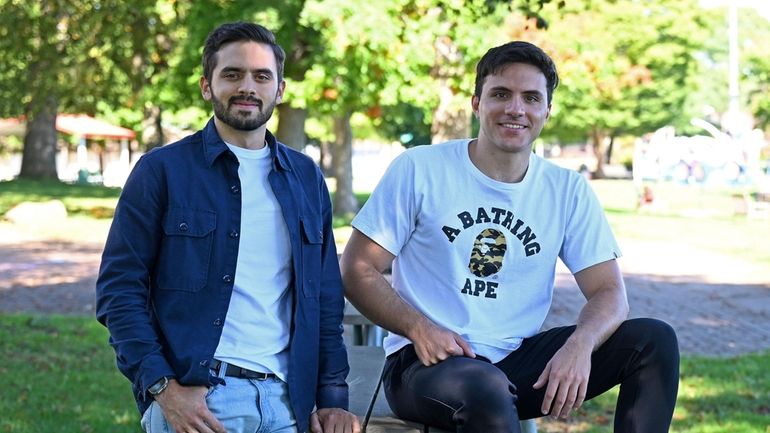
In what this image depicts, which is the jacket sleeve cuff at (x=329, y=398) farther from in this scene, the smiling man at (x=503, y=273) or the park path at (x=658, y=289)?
the park path at (x=658, y=289)

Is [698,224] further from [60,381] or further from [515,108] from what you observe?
[515,108]

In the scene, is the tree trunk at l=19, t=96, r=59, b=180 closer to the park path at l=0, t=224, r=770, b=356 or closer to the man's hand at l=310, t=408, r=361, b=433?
the park path at l=0, t=224, r=770, b=356

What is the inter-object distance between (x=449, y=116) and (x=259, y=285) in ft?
52.7

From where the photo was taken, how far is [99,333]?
8.93 meters

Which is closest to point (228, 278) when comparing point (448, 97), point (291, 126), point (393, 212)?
point (393, 212)

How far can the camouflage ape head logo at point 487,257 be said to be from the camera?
138 inches

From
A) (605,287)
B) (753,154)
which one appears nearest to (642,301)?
(605,287)

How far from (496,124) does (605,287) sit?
0.68 metres

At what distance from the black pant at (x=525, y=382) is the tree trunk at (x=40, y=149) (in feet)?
120

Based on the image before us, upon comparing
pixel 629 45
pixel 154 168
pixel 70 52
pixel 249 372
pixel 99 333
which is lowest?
pixel 99 333

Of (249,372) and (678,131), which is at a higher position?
(678,131)

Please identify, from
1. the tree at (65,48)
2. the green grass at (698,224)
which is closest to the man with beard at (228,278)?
the green grass at (698,224)

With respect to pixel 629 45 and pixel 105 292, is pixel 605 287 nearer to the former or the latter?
pixel 105 292

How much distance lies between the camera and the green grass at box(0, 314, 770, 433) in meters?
Answer: 5.95
